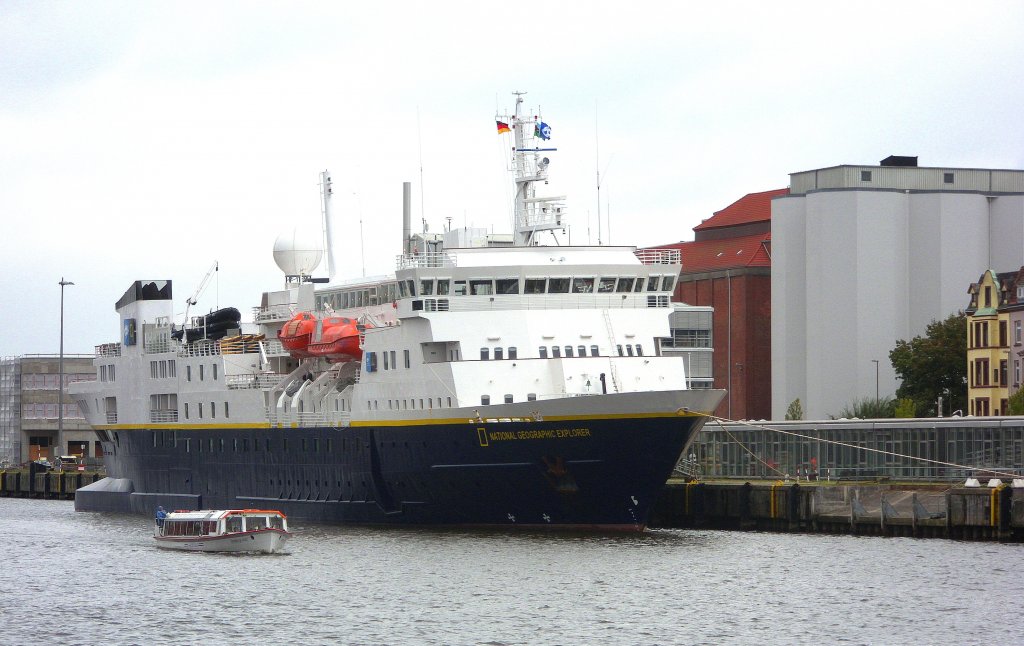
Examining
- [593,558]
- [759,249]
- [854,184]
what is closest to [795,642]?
[593,558]

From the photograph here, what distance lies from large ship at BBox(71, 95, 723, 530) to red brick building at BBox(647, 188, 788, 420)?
154ft

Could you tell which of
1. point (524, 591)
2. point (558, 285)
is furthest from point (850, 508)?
point (524, 591)

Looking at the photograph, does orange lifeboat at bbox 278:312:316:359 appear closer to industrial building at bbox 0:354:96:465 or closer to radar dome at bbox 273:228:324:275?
radar dome at bbox 273:228:324:275

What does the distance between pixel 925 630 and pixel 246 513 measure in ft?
76.1

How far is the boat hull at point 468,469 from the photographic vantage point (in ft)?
170

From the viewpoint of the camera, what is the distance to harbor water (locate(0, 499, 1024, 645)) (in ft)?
128

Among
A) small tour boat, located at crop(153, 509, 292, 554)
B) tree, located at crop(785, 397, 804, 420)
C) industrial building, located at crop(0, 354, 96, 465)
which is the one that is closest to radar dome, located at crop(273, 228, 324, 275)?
small tour boat, located at crop(153, 509, 292, 554)

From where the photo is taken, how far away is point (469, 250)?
187 feet

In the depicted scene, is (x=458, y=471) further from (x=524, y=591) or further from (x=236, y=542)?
(x=524, y=591)

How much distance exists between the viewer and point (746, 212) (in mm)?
120750

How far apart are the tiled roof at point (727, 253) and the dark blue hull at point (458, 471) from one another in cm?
5332

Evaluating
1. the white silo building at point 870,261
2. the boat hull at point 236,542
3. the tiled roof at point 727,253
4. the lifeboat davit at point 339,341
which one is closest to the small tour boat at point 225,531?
the boat hull at point 236,542

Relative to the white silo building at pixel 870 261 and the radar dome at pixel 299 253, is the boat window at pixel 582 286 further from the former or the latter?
the white silo building at pixel 870 261

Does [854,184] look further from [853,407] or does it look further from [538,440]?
[538,440]
